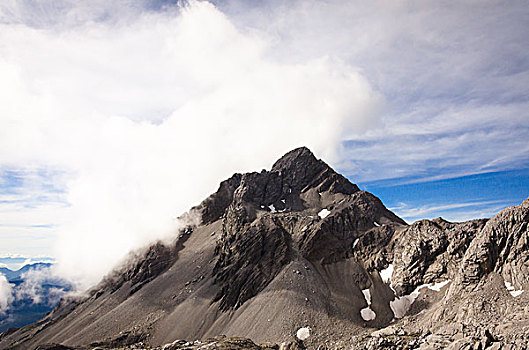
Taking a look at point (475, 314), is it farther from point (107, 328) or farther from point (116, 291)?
point (116, 291)

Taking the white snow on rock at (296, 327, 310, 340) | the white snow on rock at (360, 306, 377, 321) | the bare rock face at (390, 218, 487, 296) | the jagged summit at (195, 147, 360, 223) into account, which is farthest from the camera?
the jagged summit at (195, 147, 360, 223)

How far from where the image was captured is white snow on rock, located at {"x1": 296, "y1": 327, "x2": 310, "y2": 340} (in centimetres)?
8400

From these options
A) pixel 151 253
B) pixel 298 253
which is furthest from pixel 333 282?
pixel 151 253

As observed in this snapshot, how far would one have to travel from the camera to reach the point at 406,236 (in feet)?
378

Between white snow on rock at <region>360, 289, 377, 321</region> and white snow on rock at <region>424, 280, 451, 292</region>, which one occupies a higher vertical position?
white snow on rock at <region>424, 280, 451, 292</region>

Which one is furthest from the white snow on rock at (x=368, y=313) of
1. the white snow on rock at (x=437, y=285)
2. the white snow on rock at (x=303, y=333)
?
the white snow on rock at (x=303, y=333)

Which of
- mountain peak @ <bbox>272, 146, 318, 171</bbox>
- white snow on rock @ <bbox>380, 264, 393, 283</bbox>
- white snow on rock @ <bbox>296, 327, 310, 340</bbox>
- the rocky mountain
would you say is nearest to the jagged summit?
mountain peak @ <bbox>272, 146, 318, 171</bbox>

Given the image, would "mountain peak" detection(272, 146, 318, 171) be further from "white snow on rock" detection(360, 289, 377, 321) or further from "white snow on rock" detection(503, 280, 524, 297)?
"white snow on rock" detection(503, 280, 524, 297)

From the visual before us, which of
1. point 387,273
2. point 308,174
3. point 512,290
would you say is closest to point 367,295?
point 387,273

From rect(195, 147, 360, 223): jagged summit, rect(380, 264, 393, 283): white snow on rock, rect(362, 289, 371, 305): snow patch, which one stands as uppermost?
rect(195, 147, 360, 223): jagged summit

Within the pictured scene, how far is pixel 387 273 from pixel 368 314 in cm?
1985

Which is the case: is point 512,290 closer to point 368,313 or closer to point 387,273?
point 368,313

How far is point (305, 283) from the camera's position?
106 metres

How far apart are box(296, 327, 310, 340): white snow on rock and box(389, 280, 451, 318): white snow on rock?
1128 inches
